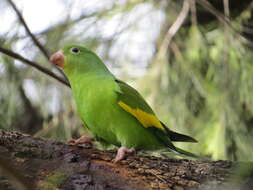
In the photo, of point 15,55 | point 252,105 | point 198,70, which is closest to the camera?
point 15,55

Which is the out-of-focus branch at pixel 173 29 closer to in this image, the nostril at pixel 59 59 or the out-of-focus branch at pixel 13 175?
the nostril at pixel 59 59

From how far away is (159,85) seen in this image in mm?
3746

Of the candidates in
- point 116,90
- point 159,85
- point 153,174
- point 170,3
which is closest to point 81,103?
point 116,90

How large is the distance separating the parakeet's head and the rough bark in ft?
3.21

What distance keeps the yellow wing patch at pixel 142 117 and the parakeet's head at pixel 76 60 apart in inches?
17.7

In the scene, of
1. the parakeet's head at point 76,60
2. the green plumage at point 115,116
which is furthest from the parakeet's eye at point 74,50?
the green plumage at point 115,116

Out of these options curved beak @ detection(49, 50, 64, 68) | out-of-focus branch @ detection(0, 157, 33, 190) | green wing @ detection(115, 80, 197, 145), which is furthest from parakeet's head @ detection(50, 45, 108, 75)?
out-of-focus branch @ detection(0, 157, 33, 190)

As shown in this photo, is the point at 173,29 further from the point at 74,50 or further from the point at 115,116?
the point at 115,116

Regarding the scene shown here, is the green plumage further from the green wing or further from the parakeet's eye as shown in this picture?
the parakeet's eye

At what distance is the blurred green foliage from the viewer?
345cm

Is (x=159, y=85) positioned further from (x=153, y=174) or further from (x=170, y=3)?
(x=153, y=174)

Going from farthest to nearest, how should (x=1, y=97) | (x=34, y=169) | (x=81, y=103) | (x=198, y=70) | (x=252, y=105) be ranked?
(x=198, y=70)
(x=252, y=105)
(x=1, y=97)
(x=81, y=103)
(x=34, y=169)

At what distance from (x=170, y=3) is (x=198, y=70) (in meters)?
0.71

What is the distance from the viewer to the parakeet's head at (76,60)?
2941 millimetres
